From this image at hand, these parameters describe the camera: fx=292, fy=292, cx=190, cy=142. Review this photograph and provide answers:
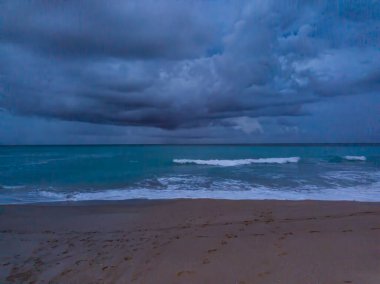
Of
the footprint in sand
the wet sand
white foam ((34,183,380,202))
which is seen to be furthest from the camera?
white foam ((34,183,380,202))

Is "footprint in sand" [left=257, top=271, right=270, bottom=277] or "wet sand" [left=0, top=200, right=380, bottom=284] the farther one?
"wet sand" [left=0, top=200, right=380, bottom=284]

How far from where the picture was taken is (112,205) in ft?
37.8

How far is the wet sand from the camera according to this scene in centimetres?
482

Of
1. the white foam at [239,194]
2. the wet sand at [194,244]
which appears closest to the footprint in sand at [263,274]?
the wet sand at [194,244]

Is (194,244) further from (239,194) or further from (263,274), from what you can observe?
(239,194)

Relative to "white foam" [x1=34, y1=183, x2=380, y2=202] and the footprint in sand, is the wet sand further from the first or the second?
"white foam" [x1=34, y1=183, x2=380, y2=202]

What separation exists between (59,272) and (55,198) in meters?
9.24

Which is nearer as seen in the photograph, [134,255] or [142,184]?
[134,255]

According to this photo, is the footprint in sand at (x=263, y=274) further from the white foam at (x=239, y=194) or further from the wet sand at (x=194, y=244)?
the white foam at (x=239, y=194)

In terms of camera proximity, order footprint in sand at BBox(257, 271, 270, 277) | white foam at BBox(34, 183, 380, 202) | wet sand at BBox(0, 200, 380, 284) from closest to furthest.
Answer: footprint in sand at BBox(257, 271, 270, 277), wet sand at BBox(0, 200, 380, 284), white foam at BBox(34, 183, 380, 202)

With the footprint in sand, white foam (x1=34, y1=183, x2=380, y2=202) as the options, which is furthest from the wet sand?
white foam (x1=34, y1=183, x2=380, y2=202)

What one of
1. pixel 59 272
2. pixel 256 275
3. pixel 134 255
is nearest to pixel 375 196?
pixel 256 275

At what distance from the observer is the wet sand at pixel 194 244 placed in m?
4.82

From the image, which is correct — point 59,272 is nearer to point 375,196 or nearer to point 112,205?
point 112,205
